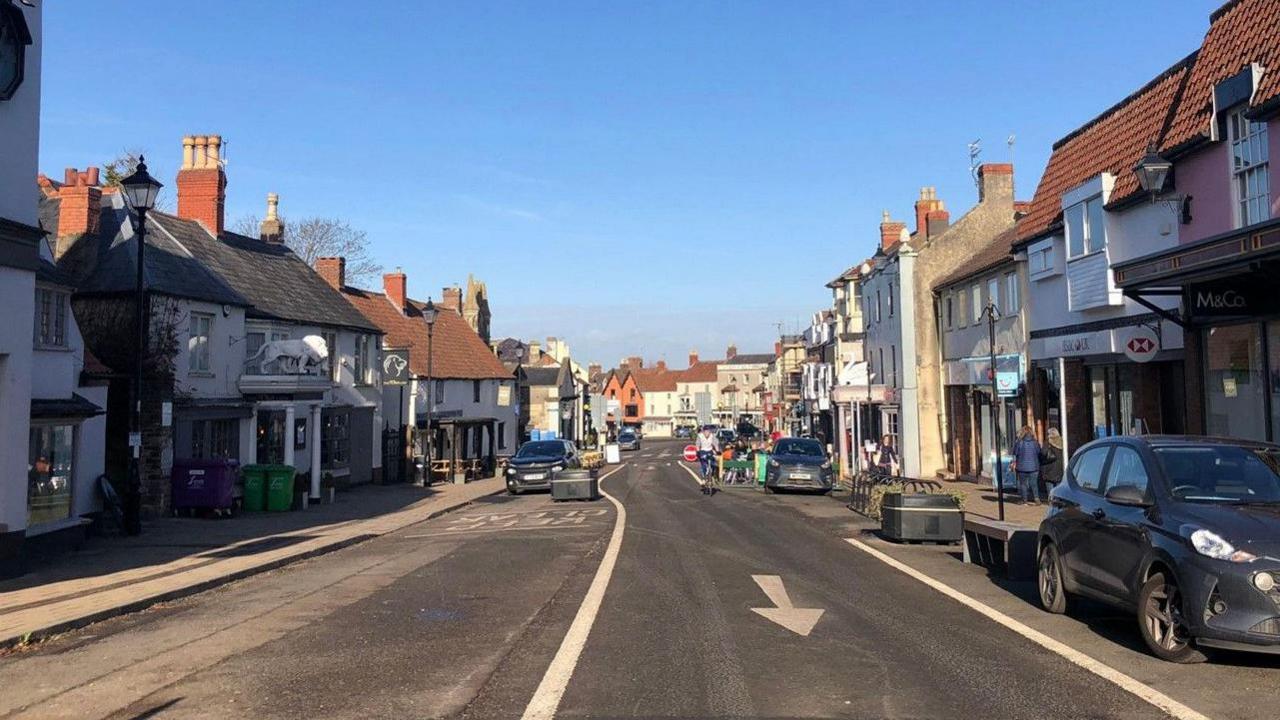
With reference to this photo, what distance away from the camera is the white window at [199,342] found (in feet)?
81.6

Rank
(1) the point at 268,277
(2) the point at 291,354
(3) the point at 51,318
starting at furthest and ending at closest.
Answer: (1) the point at 268,277 → (2) the point at 291,354 → (3) the point at 51,318

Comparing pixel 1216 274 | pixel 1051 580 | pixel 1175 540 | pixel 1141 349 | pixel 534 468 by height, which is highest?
pixel 1216 274

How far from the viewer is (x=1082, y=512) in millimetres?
9258

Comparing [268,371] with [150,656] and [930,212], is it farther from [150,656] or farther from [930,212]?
[930,212]

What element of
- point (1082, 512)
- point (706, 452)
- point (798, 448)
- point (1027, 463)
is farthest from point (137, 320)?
point (798, 448)

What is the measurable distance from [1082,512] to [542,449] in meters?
25.6

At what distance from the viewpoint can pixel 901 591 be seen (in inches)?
444

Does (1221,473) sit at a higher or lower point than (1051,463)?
higher

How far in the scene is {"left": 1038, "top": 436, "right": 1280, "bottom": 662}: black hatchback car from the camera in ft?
23.1

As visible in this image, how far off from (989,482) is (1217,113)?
50.2ft

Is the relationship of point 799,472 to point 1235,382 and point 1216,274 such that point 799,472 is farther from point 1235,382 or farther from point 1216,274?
point 1216,274

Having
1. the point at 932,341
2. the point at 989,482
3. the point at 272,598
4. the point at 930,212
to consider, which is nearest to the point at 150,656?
the point at 272,598

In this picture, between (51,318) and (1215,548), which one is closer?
(1215,548)

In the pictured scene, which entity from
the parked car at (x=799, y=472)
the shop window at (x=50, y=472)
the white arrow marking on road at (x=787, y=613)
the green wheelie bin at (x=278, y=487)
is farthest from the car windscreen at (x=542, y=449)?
the white arrow marking on road at (x=787, y=613)
